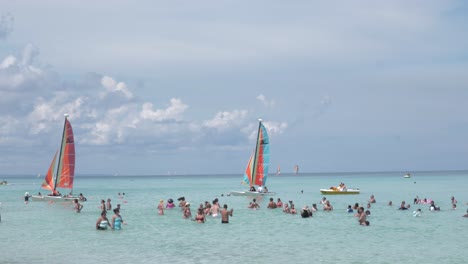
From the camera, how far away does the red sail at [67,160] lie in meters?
67.9

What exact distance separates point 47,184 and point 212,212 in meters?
31.7

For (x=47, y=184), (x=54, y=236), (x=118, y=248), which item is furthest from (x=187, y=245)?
(x=47, y=184)

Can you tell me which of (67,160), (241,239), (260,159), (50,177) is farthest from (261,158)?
(241,239)

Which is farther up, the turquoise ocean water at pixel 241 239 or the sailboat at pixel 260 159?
the sailboat at pixel 260 159

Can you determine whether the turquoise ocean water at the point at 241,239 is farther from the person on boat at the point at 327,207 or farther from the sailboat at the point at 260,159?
the sailboat at the point at 260,159

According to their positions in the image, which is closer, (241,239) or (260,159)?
(241,239)

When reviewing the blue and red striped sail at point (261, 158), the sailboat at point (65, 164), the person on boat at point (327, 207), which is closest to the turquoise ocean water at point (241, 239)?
the person on boat at point (327, 207)

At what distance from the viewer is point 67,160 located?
69.0 m

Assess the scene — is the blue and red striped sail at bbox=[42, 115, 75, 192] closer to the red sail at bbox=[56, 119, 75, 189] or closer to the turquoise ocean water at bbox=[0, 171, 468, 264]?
the red sail at bbox=[56, 119, 75, 189]

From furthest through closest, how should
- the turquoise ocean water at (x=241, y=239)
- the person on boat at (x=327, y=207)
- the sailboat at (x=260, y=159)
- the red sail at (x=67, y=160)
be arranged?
the sailboat at (x=260, y=159) → the red sail at (x=67, y=160) → the person on boat at (x=327, y=207) → the turquoise ocean water at (x=241, y=239)

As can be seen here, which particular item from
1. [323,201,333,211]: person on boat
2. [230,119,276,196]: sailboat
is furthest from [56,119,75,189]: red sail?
[323,201,333,211]: person on boat

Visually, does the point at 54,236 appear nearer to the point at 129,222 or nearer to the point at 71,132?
the point at 129,222

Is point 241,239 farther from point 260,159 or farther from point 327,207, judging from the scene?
point 260,159

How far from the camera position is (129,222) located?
4791cm
